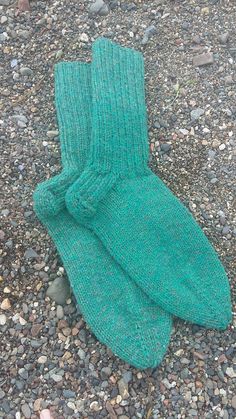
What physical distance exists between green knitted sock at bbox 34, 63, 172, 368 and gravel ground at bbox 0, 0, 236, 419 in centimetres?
6

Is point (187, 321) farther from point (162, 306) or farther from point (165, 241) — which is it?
point (165, 241)

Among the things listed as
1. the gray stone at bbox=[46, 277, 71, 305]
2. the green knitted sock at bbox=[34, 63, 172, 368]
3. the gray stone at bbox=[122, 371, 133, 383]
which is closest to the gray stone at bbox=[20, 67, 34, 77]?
the green knitted sock at bbox=[34, 63, 172, 368]

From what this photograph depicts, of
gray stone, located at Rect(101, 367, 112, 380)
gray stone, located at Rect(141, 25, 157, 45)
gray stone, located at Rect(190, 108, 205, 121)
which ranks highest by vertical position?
gray stone, located at Rect(141, 25, 157, 45)

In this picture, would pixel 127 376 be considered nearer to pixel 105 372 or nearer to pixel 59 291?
pixel 105 372

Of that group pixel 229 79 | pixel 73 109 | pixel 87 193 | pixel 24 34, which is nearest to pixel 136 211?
pixel 87 193

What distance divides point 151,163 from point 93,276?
54 cm

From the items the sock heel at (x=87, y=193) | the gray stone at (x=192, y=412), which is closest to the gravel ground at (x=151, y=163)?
the gray stone at (x=192, y=412)

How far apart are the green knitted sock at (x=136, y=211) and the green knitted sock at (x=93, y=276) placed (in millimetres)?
40

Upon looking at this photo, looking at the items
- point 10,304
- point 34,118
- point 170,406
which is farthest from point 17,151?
point 170,406

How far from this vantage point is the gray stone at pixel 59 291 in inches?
77.9

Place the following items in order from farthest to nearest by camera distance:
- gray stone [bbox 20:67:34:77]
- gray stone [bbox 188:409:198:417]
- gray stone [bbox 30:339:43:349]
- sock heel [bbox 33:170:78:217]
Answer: gray stone [bbox 20:67:34:77]
sock heel [bbox 33:170:78:217]
gray stone [bbox 30:339:43:349]
gray stone [bbox 188:409:198:417]

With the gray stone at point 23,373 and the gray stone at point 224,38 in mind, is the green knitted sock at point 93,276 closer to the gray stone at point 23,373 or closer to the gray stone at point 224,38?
the gray stone at point 23,373

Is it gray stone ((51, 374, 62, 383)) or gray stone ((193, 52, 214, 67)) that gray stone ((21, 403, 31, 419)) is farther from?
gray stone ((193, 52, 214, 67))

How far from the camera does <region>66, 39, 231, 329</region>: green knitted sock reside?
1926 millimetres
